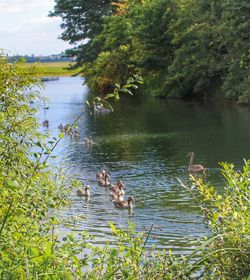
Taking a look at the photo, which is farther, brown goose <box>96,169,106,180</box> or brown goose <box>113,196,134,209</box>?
brown goose <box>96,169,106,180</box>

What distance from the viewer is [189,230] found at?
14688mm

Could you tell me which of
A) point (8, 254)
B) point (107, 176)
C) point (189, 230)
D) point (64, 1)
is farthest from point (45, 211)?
point (64, 1)

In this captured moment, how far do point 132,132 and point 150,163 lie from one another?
9.15 m

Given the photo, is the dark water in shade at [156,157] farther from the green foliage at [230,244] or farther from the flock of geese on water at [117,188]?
the green foliage at [230,244]

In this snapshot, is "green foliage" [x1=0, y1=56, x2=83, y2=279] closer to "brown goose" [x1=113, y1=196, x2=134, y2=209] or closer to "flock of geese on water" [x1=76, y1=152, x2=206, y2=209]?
"brown goose" [x1=113, y1=196, x2=134, y2=209]

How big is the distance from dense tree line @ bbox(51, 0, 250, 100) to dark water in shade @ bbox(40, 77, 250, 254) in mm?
2695

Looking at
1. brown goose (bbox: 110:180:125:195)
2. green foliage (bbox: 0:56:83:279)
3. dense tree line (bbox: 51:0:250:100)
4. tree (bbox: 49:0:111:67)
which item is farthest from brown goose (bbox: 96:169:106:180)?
tree (bbox: 49:0:111:67)

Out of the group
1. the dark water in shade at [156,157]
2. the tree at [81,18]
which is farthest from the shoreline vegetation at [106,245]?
the tree at [81,18]

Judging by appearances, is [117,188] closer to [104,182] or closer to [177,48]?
[104,182]

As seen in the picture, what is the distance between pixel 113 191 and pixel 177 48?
111ft

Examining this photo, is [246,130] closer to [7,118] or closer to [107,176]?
[107,176]

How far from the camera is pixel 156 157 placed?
81.2 feet

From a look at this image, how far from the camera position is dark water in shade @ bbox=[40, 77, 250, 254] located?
15.6 metres

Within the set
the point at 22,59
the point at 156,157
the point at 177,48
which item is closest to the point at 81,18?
the point at 177,48
